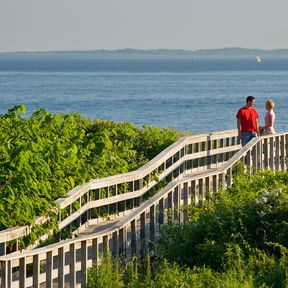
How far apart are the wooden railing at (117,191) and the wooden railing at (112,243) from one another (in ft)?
1.30

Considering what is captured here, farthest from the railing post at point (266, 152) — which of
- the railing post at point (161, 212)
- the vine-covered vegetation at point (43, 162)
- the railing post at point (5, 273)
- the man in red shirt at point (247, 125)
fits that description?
the railing post at point (5, 273)

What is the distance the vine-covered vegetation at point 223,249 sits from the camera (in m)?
12.0

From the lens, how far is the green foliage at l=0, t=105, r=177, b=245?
13781 mm

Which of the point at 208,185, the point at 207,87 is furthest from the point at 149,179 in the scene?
the point at 207,87

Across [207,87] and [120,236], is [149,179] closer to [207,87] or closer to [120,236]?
[120,236]

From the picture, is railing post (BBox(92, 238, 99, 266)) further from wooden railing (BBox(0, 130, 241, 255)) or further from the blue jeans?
the blue jeans

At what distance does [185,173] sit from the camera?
21672 millimetres

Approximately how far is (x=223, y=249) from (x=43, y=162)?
2868mm

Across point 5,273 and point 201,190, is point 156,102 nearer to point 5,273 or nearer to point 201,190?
point 201,190

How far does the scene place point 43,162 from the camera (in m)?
15.1

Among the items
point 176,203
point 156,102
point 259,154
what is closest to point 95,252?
point 176,203

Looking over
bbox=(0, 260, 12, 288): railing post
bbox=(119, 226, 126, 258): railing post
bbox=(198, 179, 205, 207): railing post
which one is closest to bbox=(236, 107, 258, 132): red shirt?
bbox=(198, 179, 205, 207): railing post

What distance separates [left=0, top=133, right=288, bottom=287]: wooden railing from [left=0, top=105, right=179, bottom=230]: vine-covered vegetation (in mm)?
678

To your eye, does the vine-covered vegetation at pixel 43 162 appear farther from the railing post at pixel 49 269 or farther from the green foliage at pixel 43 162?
the railing post at pixel 49 269
